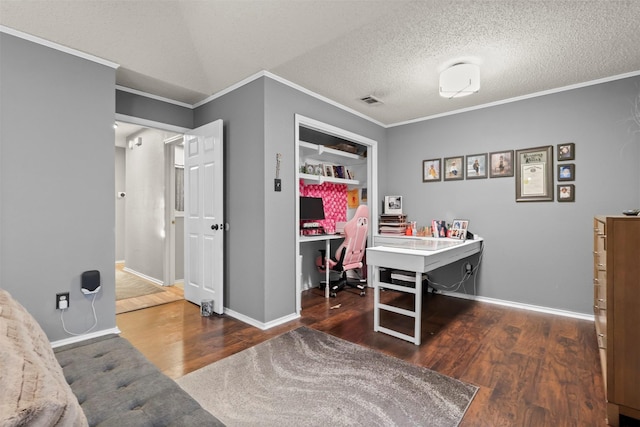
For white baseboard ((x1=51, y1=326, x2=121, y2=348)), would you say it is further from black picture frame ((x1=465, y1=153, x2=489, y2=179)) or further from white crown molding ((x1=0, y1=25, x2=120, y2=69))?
black picture frame ((x1=465, y1=153, x2=489, y2=179))

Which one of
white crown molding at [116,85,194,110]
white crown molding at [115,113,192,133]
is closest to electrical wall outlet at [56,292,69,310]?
white crown molding at [115,113,192,133]

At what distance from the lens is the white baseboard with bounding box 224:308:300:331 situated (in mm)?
2971

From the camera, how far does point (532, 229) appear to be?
3.54 meters

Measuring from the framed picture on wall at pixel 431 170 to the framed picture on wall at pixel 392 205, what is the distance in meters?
0.47

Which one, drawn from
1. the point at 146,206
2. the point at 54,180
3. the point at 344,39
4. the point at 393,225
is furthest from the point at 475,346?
the point at 146,206

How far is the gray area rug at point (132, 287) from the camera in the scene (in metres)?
4.18

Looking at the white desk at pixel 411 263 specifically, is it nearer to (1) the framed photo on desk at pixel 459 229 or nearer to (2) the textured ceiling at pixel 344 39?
A: (1) the framed photo on desk at pixel 459 229

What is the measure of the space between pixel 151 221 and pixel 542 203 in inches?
215

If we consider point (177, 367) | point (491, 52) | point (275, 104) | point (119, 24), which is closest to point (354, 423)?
point (177, 367)

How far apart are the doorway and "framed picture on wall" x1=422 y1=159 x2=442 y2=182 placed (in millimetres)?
3380

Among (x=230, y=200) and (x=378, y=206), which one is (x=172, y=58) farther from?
(x=378, y=206)

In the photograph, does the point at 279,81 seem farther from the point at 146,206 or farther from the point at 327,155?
the point at 146,206

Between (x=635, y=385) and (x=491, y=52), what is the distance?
247 cm

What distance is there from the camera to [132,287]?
4535mm
